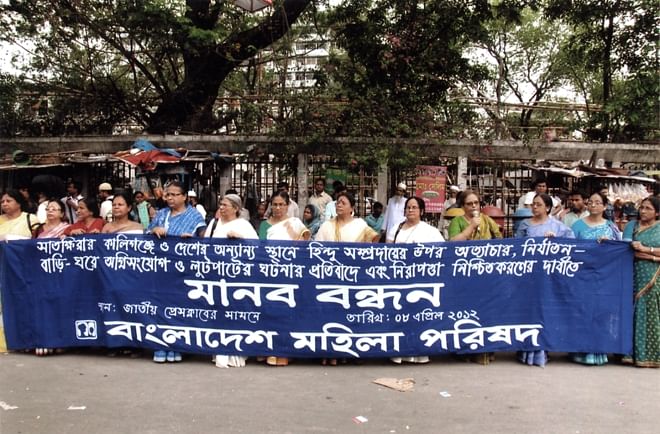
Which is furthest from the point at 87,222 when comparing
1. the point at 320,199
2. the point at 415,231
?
the point at 320,199

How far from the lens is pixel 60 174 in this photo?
40.8 feet

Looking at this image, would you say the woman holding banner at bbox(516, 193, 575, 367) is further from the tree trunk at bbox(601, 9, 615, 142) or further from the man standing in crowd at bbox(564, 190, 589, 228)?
the tree trunk at bbox(601, 9, 615, 142)

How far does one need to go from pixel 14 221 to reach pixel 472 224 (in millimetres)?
4324

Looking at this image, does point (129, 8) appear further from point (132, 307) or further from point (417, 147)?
point (132, 307)

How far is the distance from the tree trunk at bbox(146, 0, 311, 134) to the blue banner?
820cm

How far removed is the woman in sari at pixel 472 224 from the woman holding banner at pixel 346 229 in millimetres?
814

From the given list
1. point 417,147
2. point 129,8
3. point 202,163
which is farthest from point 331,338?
point 129,8

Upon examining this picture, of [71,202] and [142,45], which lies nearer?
[71,202]

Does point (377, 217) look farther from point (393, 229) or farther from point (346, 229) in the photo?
point (346, 229)

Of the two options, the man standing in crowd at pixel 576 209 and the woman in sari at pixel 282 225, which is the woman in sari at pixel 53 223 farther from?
the man standing in crowd at pixel 576 209

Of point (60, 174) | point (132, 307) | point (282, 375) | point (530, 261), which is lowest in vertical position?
point (282, 375)

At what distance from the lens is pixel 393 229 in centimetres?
535

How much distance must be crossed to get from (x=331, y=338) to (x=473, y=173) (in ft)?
30.9

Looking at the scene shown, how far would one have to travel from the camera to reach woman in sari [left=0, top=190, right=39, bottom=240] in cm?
548
